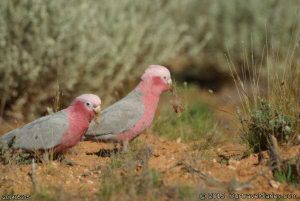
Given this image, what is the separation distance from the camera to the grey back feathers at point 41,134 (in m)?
5.89

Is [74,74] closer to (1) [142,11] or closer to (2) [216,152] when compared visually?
(1) [142,11]

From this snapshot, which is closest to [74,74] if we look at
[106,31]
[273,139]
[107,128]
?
[106,31]

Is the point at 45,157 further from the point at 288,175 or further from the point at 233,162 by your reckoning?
the point at 288,175

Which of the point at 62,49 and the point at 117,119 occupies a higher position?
the point at 62,49

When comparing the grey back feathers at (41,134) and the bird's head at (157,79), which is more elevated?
the bird's head at (157,79)

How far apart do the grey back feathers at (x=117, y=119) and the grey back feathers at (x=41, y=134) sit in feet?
1.26

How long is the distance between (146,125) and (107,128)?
1.17 feet

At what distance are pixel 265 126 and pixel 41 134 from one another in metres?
1.88

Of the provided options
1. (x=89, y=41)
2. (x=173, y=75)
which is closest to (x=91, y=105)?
(x=89, y=41)

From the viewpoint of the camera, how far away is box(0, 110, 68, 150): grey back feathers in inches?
232

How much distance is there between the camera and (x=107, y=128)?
623 cm

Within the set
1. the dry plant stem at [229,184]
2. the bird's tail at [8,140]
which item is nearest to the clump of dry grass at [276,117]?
the dry plant stem at [229,184]

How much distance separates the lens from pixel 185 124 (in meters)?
7.81

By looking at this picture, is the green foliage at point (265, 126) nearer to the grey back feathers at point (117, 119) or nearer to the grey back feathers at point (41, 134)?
the grey back feathers at point (117, 119)
